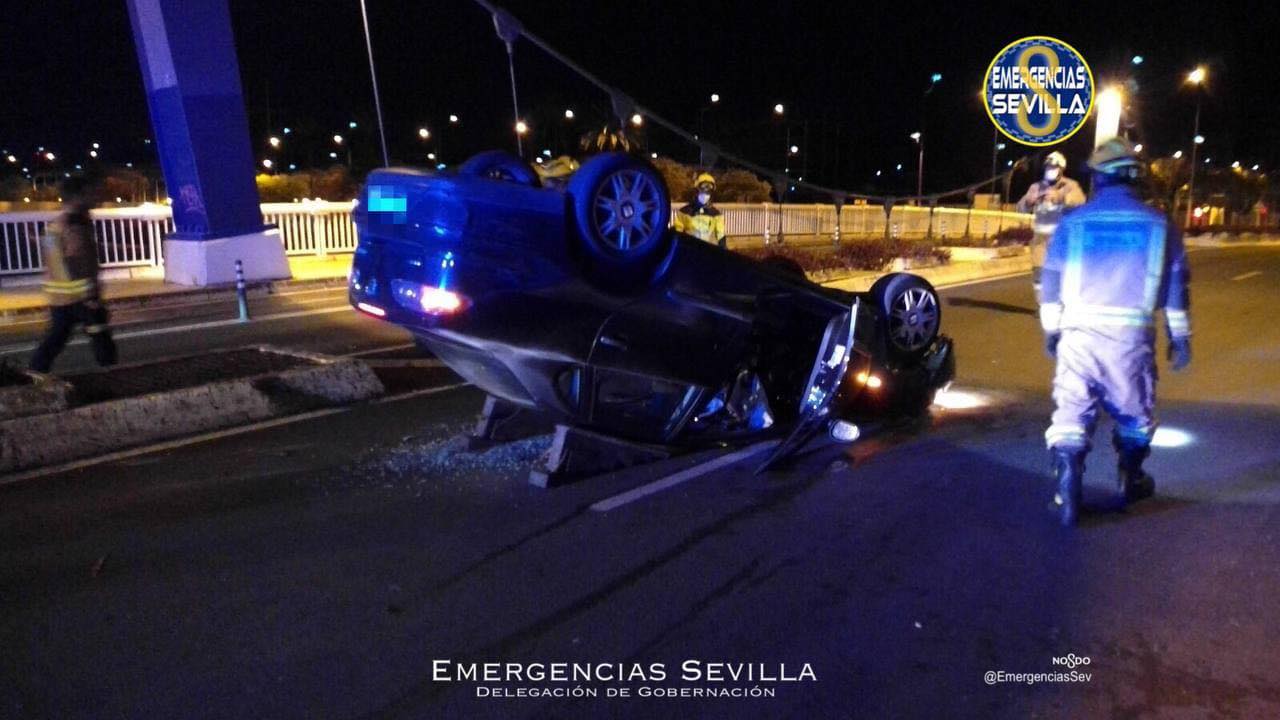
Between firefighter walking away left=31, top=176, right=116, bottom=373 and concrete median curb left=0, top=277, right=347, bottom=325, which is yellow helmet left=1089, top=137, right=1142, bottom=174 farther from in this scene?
concrete median curb left=0, top=277, right=347, bottom=325

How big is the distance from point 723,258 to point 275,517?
2.82 metres

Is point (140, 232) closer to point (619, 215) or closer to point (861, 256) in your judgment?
point (861, 256)

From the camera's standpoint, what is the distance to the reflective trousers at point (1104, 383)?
4914 millimetres

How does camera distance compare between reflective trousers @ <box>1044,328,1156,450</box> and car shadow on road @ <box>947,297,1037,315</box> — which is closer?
reflective trousers @ <box>1044,328,1156,450</box>

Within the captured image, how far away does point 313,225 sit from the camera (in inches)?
874

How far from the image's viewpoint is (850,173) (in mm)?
65688

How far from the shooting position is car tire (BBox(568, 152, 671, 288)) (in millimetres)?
5160

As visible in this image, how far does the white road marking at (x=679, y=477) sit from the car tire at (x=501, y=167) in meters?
1.77

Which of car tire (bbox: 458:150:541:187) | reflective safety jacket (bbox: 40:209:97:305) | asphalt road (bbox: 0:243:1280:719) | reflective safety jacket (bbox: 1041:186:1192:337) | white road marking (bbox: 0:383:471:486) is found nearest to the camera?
asphalt road (bbox: 0:243:1280:719)

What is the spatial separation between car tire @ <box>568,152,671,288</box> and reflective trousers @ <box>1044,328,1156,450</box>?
2144 mm

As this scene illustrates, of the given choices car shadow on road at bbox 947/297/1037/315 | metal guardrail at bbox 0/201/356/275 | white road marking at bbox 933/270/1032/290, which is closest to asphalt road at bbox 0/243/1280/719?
car shadow on road at bbox 947/297/1037/315

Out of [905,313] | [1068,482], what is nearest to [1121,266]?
[1068,482]

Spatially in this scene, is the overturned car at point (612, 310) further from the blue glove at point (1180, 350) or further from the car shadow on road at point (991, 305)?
the car shadow on road at point (991, 305)

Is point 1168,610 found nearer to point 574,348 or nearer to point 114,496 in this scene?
point 574,348
